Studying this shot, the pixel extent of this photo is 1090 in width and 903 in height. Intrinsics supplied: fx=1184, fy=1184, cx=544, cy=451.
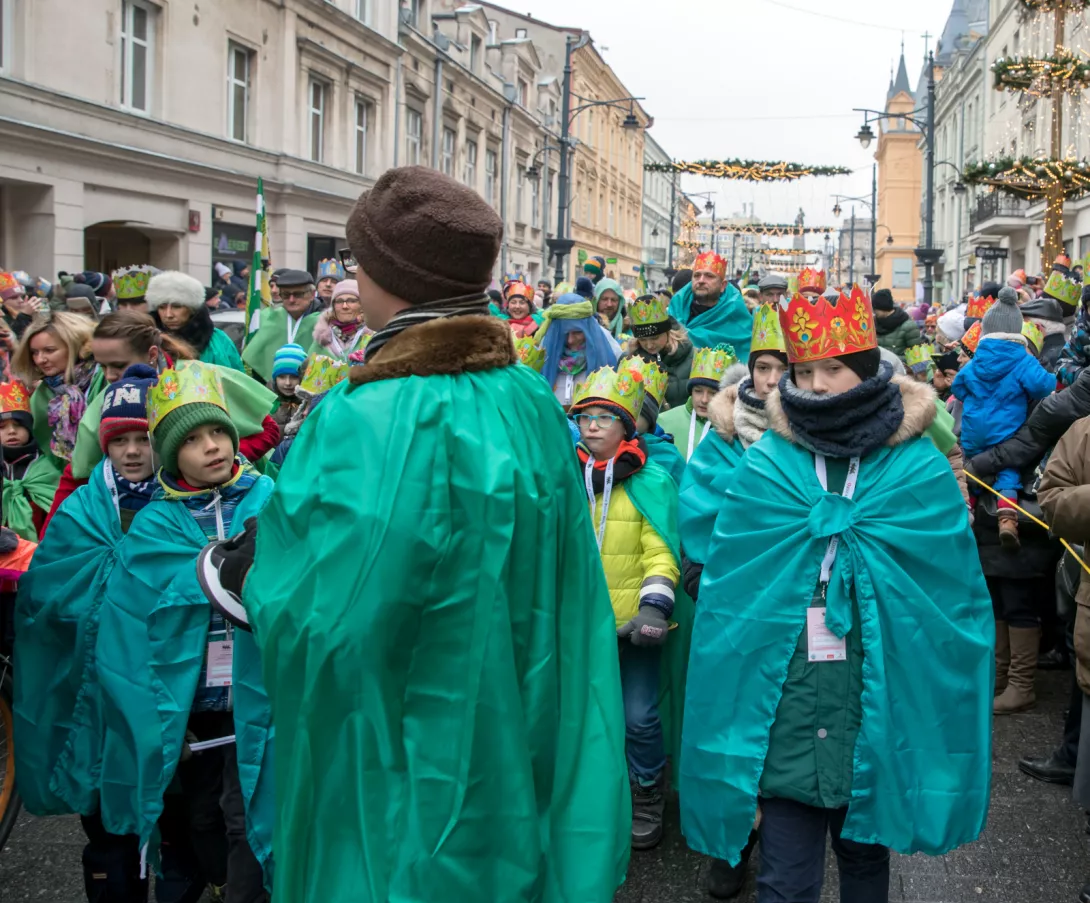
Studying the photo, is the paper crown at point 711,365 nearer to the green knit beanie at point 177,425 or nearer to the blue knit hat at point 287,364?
the blue knit hat at point 287,364

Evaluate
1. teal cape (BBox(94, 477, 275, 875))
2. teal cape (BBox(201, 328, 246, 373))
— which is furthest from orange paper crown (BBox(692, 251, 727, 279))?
teal cape (BBox(94, 477, 275, 875))

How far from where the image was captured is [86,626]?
338 centimetres

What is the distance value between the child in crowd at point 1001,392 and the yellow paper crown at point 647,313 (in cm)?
191

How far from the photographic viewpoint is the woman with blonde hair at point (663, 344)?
283 inches

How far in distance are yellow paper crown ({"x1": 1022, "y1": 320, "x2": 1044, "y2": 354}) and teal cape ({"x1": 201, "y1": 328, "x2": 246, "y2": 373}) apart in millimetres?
4354

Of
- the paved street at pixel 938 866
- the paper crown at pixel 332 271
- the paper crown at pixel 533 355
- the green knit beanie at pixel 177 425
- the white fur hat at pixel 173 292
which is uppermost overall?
the paper crown at pixel 332 271

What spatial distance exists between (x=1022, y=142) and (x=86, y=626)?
119 ft

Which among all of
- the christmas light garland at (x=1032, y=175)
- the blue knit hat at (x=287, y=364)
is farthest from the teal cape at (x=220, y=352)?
the christmas light garland at (x=1032, y=175)

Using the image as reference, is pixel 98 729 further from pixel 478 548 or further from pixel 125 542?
pixel 478 548

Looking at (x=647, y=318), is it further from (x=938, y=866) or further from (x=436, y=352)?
(x=436, y=352)

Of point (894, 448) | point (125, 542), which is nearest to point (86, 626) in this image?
point (125, 542)

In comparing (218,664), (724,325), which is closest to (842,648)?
(218,664)

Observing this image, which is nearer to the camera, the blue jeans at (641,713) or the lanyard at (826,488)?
the lanyard at (826,488)

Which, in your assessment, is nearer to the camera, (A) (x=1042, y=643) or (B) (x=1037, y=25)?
(A) (x=1042, y=643)
